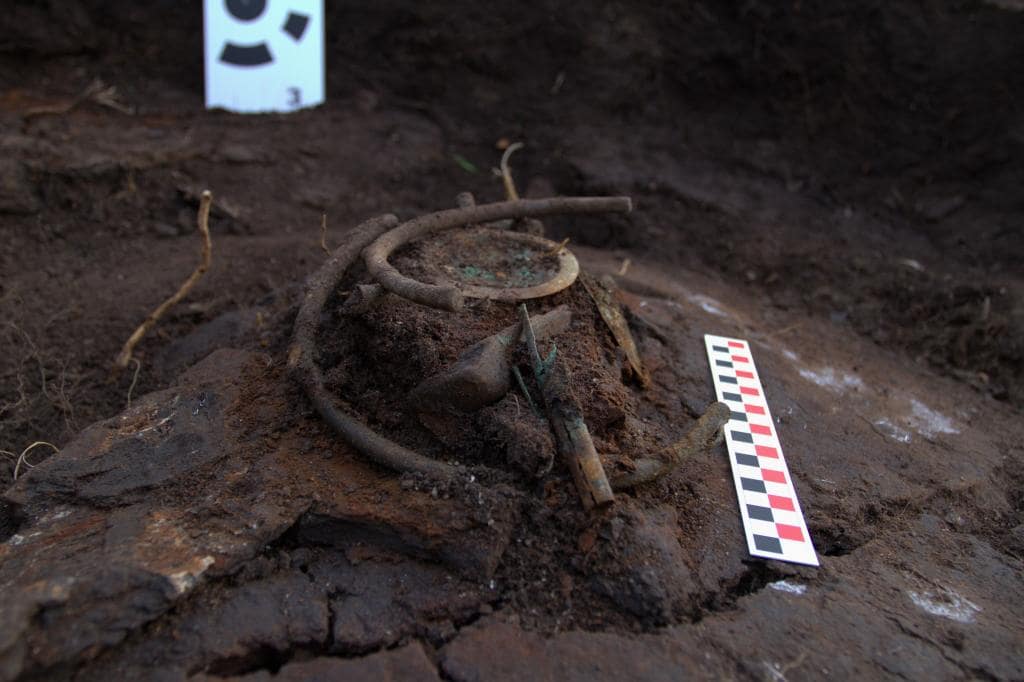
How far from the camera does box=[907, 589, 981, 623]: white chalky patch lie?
1.93 m

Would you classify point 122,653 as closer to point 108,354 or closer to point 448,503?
point 448,503

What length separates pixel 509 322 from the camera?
2293 mm

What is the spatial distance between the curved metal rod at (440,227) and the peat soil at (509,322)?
0.17 metres

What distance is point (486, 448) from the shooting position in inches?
79.3

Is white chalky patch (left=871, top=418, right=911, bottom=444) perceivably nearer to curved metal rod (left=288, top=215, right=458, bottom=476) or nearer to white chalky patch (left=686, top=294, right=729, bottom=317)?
white chalky patch (left=686, top=294, right=729, bottom=317)

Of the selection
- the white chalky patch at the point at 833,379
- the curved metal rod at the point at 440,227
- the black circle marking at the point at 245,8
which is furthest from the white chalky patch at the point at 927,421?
the black circle marking at the point at 245,8

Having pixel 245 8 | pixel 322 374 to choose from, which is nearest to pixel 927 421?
pixel 322 374

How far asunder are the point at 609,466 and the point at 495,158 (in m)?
3.42

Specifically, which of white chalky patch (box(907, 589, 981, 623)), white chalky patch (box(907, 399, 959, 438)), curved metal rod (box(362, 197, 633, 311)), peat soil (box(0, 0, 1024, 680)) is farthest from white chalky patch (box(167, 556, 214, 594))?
white chalky patch (box(907, 399, 959, 438))

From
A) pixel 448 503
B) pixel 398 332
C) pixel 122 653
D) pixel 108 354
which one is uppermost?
pixel 398 332

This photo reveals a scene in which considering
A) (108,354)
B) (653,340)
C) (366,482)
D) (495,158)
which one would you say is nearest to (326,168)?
(495,158)

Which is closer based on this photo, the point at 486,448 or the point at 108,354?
the point at 486,448

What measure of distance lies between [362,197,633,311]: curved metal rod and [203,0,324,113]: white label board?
9.32ft

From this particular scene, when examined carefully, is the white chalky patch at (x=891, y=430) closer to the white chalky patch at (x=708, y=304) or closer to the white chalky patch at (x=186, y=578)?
the white chalky patch at (x=708, y=304)
